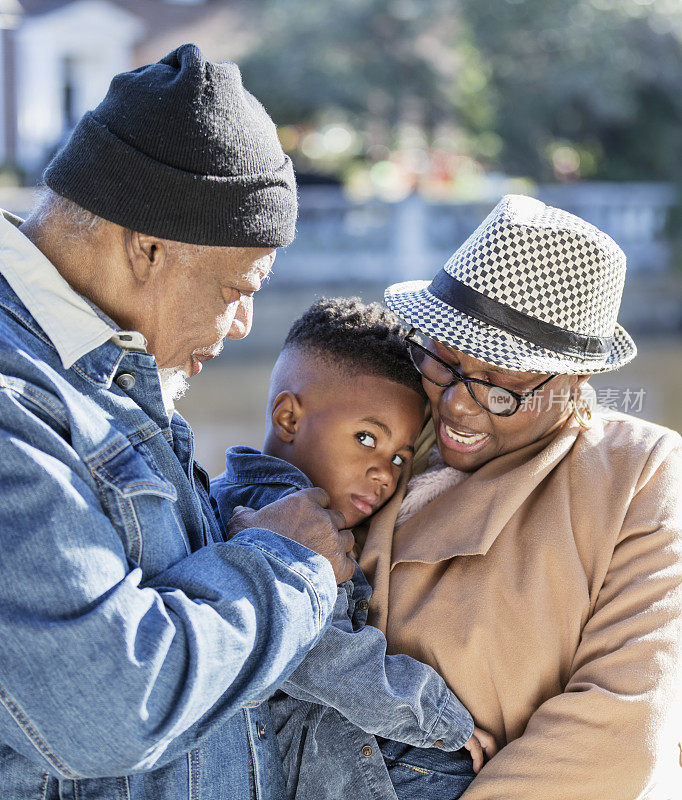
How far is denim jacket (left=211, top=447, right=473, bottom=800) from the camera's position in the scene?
204 cm

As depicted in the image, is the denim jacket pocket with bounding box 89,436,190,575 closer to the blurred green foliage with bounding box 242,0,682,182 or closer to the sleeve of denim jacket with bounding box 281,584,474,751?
the sleeve of denim jacket with bounding box 281,584,474,751

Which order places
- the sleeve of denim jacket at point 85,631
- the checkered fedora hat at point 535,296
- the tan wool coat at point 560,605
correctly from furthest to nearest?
the checkered fedora hat at point 535,296 < the tan wool coat at point 560,605 < the sleeve of denim jacket at point 85,631

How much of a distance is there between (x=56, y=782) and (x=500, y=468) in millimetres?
1225

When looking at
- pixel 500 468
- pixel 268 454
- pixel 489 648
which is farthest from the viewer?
pixel 268 454

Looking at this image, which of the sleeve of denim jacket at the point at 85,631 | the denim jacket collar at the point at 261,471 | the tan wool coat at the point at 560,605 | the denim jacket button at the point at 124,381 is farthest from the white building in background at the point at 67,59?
the sleeve of denim jacket at the point at 85,631

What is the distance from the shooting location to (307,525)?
203cm

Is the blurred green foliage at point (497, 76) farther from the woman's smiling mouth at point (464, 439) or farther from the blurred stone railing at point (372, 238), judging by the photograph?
the woman's smiling mouth at point (464, 439)

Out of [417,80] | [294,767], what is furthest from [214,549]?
[417,80]

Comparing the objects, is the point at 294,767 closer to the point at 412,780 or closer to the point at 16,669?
the point at 412,780

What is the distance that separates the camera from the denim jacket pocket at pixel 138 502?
5.48 ft

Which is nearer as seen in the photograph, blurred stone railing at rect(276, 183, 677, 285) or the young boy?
the young boy

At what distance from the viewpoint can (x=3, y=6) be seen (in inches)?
713

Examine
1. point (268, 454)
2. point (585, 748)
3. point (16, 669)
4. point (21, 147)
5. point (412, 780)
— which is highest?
point (16, 669)

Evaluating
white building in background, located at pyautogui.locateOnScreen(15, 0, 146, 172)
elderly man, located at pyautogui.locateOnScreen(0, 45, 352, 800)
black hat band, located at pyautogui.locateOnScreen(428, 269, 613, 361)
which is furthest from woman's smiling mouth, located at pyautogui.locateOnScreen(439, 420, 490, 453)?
white building in background, located at pyautogui.locateOnScreen(15, 0, 146, 172)
